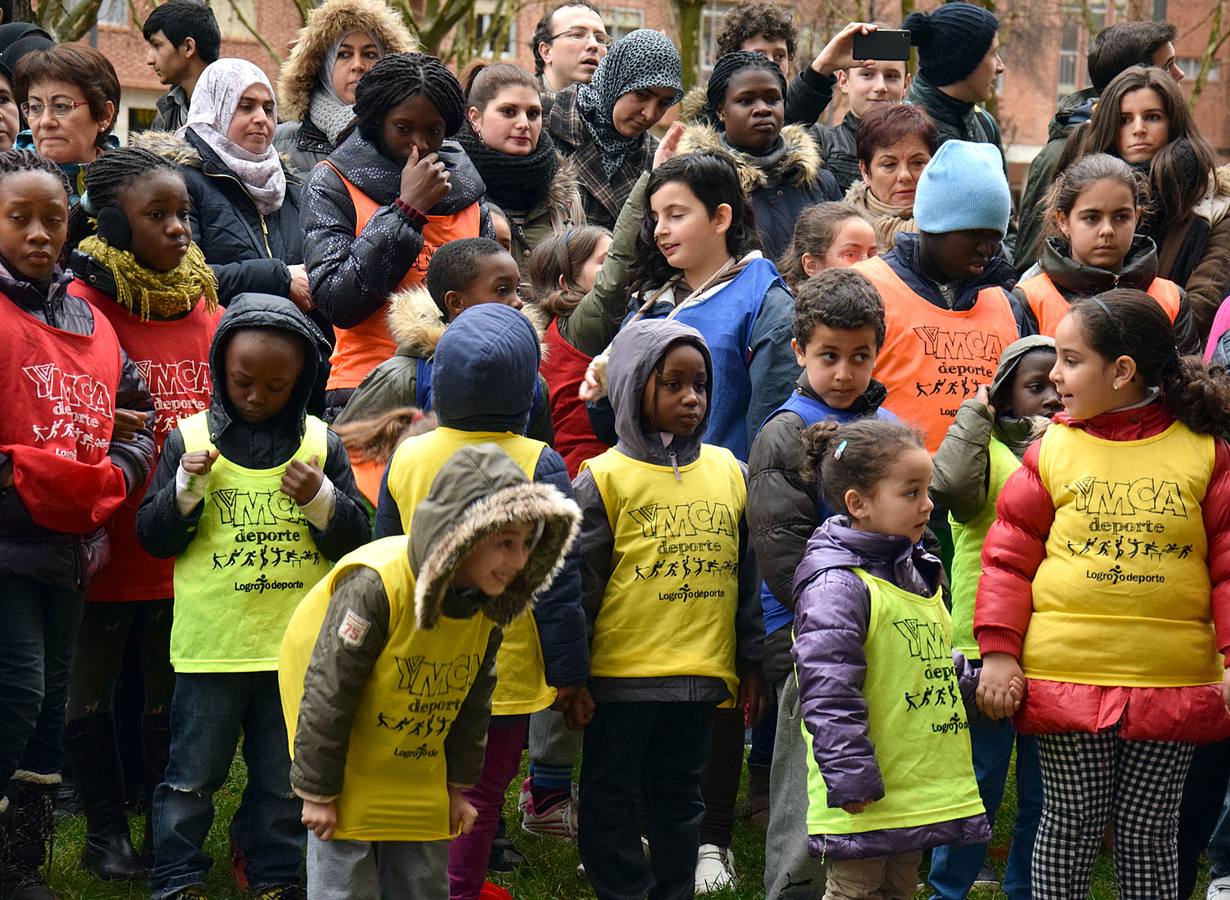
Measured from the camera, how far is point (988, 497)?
5.14m

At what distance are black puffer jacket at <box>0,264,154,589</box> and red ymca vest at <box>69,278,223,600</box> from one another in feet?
0.28

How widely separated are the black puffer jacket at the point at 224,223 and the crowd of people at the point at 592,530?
0.05 ft

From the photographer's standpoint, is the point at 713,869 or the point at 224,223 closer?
the point at 713,869

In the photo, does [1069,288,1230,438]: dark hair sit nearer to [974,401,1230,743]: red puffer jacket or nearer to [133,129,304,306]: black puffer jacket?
[974,401,1230,743]: red puffer jacket

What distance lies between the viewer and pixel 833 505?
4.57 m

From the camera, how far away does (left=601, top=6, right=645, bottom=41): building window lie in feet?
132

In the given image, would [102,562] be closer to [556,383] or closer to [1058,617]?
[556,383]

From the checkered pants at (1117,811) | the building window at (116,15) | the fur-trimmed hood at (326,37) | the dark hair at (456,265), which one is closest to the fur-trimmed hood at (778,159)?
the fur-trimmed hood at (326,37)

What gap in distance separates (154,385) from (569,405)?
1648 millimetres

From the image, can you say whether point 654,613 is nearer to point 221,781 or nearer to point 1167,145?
point 221,781

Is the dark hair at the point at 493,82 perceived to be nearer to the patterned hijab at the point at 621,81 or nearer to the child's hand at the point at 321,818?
the patterned hijab at the point at 621,81

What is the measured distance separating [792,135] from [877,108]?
0.43 meters

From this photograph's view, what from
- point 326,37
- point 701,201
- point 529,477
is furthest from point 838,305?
point 326,37

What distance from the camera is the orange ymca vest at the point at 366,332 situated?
595 centimetres
